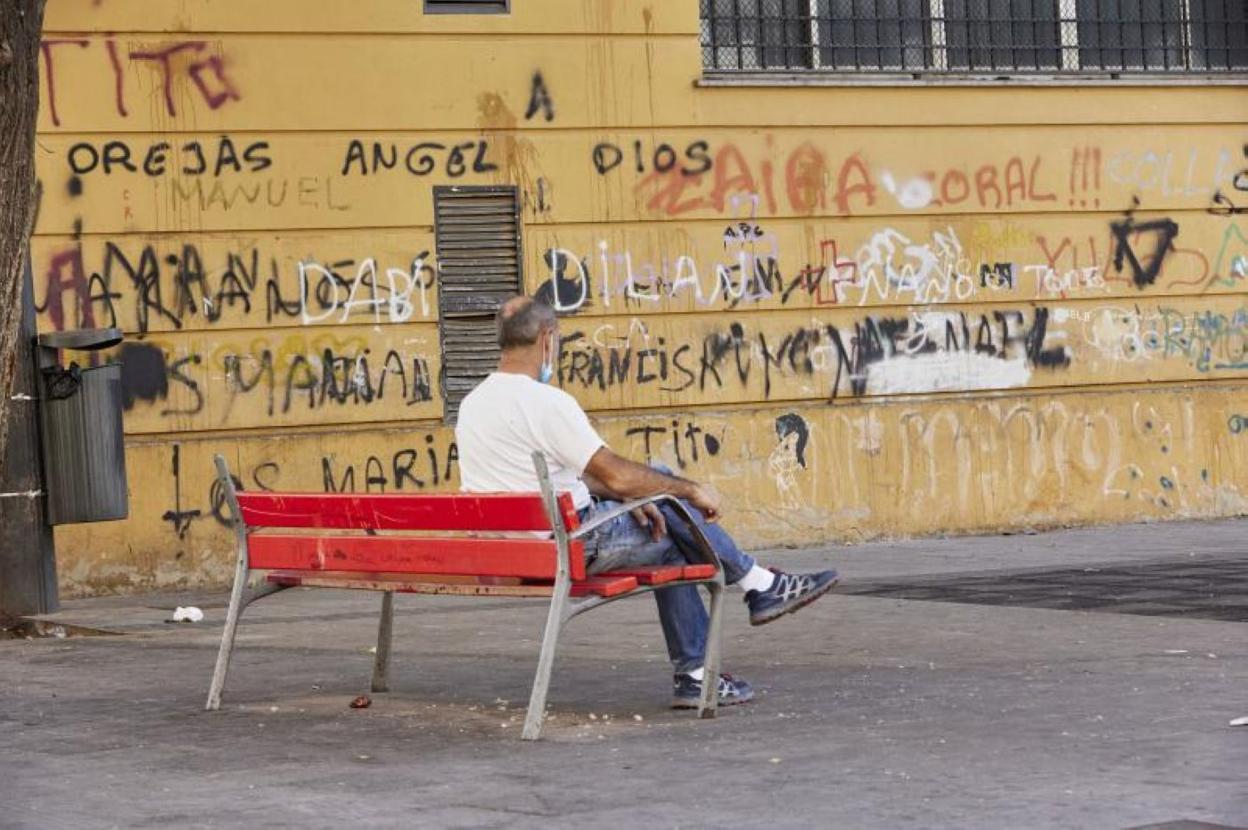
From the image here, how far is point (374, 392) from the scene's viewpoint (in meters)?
13.8

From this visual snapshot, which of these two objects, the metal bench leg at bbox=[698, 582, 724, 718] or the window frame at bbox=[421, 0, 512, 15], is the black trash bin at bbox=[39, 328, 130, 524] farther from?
the metal bench leg at bbox=[698, 582, 724, 718]

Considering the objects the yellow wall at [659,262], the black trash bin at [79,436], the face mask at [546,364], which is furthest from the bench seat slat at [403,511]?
the yellow wall at [659,262]

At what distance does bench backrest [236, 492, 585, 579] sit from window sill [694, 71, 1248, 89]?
7462 mm

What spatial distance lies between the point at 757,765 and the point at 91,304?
8140 mm

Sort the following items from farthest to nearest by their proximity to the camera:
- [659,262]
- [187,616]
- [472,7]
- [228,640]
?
[659,262] → [472,7] → [187,616] → [228,640]

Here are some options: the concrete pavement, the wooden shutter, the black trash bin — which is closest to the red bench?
the concrete pavement

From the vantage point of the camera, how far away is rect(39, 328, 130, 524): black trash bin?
1052cm

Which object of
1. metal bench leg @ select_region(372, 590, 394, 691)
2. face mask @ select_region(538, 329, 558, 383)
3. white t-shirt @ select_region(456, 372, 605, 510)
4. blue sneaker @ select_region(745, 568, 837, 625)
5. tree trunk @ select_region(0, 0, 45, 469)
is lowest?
metal bench leg @ select_region(372, 590, 394, 691)

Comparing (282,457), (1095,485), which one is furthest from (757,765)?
(1095,485)

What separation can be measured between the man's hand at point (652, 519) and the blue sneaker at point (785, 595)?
362mm

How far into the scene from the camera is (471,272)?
1416 centimetres

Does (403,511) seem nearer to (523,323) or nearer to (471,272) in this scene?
(523,323)

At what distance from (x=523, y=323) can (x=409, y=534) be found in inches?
29.9

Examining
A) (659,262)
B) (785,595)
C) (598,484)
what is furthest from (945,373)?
(598,484)
